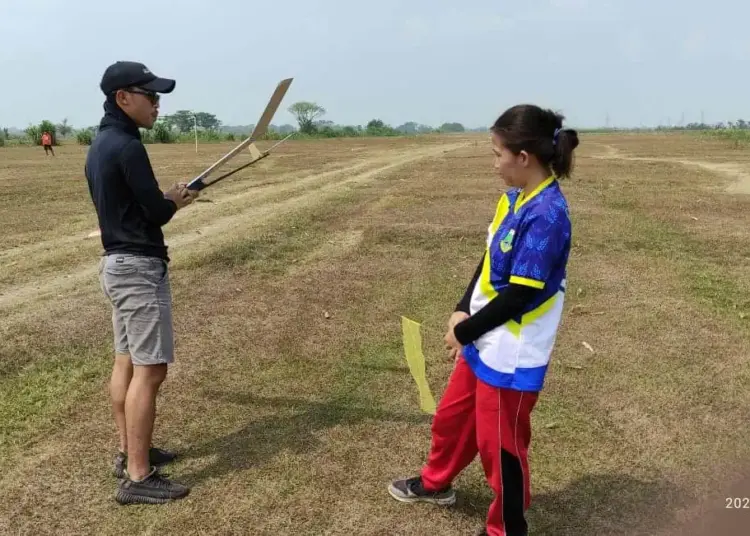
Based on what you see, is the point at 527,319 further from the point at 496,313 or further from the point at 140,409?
the point at 140,409

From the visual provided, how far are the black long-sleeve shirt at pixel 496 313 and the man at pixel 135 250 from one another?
1.45 m

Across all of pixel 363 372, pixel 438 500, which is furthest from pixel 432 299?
pixel 438 500

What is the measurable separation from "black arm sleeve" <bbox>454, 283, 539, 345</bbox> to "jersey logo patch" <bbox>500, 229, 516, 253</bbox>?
5.3 inches

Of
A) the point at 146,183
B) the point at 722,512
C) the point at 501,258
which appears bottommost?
the point at 722,512

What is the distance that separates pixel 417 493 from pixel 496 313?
4.15ft

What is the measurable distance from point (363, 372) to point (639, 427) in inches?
75.3

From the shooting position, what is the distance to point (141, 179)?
2873 millimetres

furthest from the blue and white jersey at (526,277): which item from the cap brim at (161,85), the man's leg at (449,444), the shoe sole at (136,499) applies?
the shoe sole at (136,499)

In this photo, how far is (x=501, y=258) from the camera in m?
2.45

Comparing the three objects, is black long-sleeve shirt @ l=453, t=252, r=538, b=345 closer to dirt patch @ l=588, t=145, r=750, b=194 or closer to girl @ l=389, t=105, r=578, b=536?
girl @ l=389, t=105, r=578, b=536

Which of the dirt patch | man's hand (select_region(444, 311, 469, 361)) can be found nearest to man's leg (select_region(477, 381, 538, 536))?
man's hand (select_region(444, 311, 469, 361))

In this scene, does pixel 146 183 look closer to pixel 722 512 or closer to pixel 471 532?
pixel 471 532

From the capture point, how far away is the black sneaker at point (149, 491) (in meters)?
3.20

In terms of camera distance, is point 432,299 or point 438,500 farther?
point 432,299
